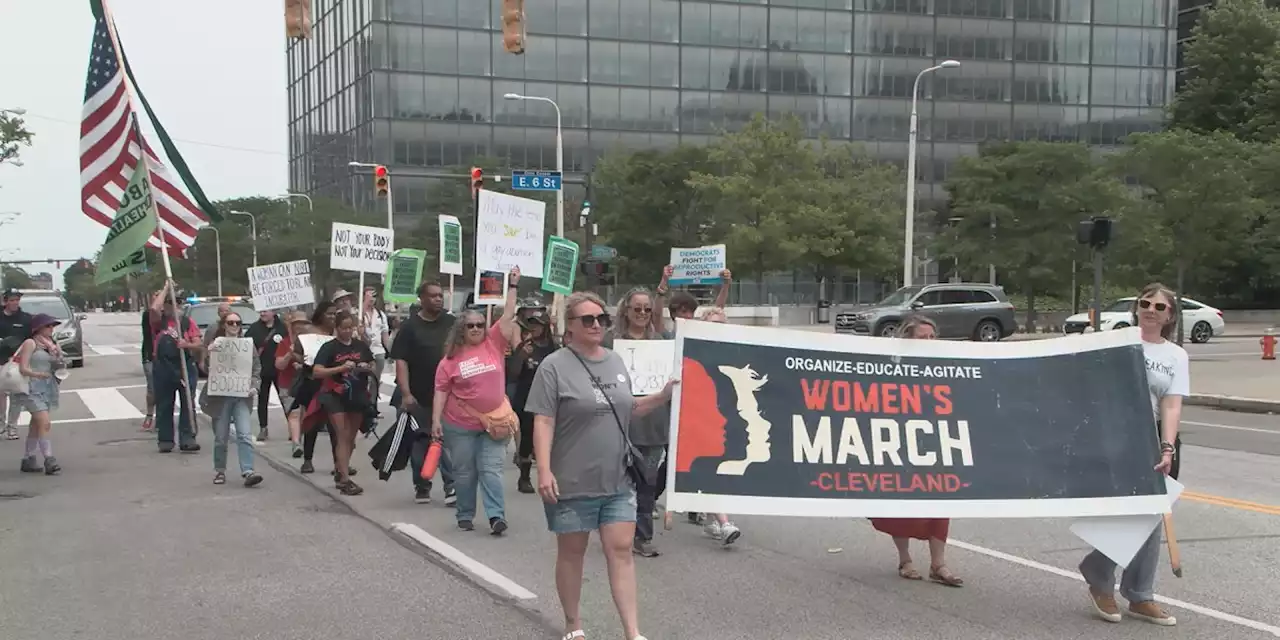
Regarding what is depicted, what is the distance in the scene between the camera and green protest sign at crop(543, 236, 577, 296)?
10992 mm

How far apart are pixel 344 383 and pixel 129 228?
4824 millimetres

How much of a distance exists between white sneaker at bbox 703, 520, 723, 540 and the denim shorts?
267 cm

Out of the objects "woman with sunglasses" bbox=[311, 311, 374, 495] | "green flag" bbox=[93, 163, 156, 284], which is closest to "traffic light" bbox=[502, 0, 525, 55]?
"green flag" bbox=[93, 163, 156, 284]

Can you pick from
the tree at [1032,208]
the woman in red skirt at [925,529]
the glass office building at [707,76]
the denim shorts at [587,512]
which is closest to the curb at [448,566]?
the denim shorts at [587,512]

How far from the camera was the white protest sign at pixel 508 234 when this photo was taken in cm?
963

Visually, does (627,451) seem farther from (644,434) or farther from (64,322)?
(64,322)

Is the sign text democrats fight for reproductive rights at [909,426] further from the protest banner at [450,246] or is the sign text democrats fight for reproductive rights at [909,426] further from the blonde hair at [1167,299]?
the protest banner at [450,246]

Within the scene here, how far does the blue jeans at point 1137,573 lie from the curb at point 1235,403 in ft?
43.8

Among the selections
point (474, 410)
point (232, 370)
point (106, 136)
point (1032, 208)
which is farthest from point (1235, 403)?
point (1032, 208)

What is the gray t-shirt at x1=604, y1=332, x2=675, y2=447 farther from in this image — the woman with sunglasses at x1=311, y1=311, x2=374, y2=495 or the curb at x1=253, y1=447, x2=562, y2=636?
the woman with sunglasses at x1=311, y1=311, x2=374, y2=495

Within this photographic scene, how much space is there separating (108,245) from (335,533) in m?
6.27

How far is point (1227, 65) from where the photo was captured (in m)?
56.1

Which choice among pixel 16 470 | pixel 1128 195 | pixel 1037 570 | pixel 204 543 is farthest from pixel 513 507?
pixel 1128 195

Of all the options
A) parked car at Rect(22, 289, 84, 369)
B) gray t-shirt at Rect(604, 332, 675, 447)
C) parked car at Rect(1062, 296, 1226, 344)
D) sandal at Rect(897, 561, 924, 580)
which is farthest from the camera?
parked car at Rect(1062, 296, 1226, 344)
